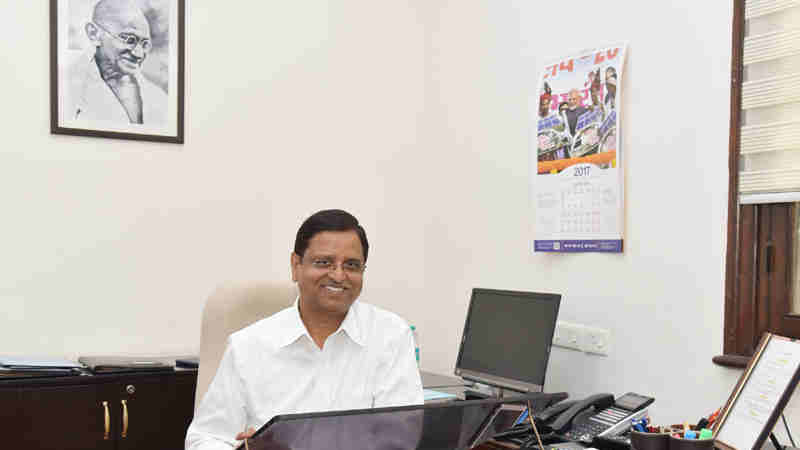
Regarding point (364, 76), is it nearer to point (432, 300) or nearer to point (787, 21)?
point (432, 300)

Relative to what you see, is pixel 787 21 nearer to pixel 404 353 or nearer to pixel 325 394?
pixel 404 353

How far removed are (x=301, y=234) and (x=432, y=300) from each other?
5.30 ft

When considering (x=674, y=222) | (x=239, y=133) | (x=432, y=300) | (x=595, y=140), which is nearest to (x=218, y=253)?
(x=239, y=133)

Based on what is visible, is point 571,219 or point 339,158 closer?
point 571,219

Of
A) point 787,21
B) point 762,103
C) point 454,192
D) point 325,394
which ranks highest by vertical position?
point 787,21

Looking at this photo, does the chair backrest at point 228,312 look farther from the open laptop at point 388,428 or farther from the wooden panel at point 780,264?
the wooden panel at point 780,264

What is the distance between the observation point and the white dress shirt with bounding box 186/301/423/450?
1.62 m

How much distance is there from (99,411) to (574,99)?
1.86m

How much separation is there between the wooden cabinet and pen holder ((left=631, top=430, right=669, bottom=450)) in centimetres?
157

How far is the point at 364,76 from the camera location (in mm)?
3328

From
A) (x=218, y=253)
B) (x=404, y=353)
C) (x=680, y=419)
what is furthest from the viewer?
(x=218, y=253)

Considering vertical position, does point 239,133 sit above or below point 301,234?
above

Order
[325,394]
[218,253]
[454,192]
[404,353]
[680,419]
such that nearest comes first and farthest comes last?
[325,394]
[404,353]
[680,419]
[218,253]
[454,192]

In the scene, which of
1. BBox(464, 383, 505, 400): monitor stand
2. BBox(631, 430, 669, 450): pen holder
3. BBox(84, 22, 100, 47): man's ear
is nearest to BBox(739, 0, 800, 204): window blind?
BBox(631, 430, 669, 450): pen holder
